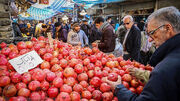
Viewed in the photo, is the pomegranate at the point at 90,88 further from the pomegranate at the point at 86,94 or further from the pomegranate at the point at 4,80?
the pomegranate at the point at 4,80

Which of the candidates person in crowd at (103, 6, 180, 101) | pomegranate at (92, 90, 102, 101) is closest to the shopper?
pomegranate at (92, 90, 102, 101)

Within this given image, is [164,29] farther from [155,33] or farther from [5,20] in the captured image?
[5,20]

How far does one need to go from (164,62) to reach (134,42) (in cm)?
283

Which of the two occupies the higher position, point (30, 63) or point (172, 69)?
point (172, 69)

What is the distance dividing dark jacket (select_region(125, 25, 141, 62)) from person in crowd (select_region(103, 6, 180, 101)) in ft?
8.39

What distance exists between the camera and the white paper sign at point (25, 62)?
1575 mm

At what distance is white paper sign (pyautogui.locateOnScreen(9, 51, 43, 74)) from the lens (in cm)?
158

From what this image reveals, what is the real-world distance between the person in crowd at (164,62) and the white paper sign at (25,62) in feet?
3.81

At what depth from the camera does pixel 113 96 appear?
1503 millimetres

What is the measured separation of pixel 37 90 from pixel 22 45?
3.20 ft

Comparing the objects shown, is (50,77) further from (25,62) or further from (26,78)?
(25,62)

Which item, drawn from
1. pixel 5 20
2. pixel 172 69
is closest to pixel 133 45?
pixel 172 69

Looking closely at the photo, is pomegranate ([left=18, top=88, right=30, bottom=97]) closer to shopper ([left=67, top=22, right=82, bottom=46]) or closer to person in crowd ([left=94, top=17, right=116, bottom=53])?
person in crowd ([left=94, top=17, right=116, bottom=53])

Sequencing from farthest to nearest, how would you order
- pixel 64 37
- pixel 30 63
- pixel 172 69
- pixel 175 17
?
pixel 64 37
pixel 30 63
pixel 175 17
pixel 172 69
